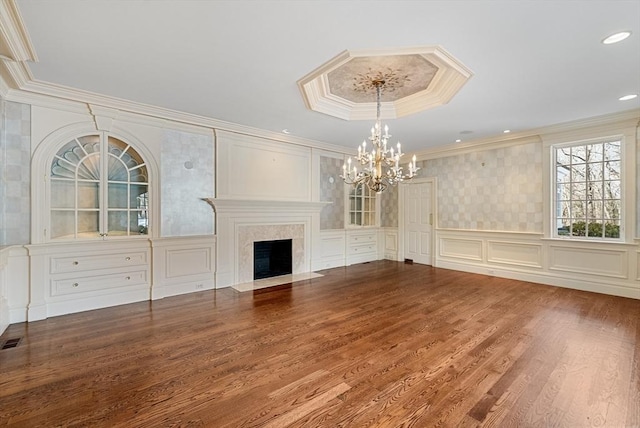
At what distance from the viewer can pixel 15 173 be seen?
3.38 meters

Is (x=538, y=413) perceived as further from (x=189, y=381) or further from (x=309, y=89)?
(x=309, y=89)

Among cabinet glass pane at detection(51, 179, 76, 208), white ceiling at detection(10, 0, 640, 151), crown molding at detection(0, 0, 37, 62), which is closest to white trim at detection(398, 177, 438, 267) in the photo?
white ceiling at detection(10, 0, 640, 151)

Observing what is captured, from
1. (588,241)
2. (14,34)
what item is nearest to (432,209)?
(588,241)

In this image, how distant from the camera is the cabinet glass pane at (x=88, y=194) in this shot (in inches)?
151

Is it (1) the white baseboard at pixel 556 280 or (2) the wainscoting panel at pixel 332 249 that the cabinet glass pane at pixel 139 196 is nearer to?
(2) the wainscoting panel at pixel 332 249

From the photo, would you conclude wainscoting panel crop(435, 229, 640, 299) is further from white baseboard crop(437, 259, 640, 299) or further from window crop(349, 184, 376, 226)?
window crop(349, 184, 376, 226)

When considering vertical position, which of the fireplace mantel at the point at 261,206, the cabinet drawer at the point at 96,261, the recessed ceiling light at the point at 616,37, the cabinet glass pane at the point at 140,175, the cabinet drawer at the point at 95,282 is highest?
the recessed ceiling light at the point at 616,37

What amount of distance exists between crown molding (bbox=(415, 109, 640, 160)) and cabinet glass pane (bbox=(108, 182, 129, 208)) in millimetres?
5942

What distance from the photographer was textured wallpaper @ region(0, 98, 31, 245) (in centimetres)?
330

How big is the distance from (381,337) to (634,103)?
4688 millimetres

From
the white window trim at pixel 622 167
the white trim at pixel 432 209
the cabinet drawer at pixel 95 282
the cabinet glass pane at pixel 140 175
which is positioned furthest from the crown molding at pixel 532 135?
the cabinet drawer at pixel 95 282

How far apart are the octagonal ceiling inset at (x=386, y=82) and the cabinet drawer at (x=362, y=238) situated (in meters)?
3.23

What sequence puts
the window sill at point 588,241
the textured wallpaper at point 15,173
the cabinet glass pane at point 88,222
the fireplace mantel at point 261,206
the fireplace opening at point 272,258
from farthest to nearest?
the fireplace opening at point 272,258
the fireplace mantel at point 261,206
the window sill at point 588,241
the cabinet glass pane at point 88,222
the textured wallpaper at point 15,173

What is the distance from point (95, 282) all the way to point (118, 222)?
32.6 inches
